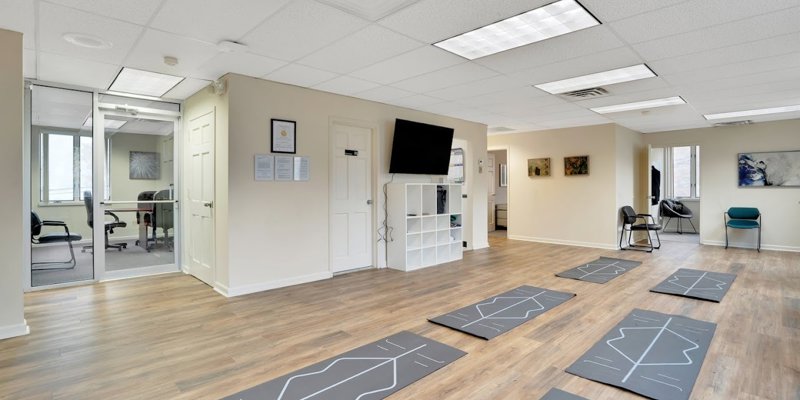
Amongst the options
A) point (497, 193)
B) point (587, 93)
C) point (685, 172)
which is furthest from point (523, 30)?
point (685, 172)

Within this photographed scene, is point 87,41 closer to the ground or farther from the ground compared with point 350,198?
farther from the ground

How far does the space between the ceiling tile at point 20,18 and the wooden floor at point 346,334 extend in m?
2.37

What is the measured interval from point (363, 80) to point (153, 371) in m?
3.37

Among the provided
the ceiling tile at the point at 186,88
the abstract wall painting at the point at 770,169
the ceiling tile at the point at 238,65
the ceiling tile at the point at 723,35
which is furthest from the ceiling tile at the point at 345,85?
the abstract wall painting at the point at 770,169

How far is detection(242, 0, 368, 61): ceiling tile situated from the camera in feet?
9.18

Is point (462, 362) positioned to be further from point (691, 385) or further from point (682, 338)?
point (682, 338)

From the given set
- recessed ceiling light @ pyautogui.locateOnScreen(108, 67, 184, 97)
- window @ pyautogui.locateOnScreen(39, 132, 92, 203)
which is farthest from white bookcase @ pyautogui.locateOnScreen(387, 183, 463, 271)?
window @ pyautogui.locateOnScreen(39, 132, 92, 203)

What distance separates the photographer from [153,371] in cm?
255

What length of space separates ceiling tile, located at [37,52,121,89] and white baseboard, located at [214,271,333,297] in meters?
2.50

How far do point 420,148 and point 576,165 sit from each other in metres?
3.70

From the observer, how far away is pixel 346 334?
3.17m

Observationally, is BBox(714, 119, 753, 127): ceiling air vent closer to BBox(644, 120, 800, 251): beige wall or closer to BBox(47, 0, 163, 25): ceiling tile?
BBox(644, 120, 800, 251): beige wall

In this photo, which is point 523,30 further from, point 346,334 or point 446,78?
point 346,334

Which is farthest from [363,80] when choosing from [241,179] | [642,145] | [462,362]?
[642,145]
